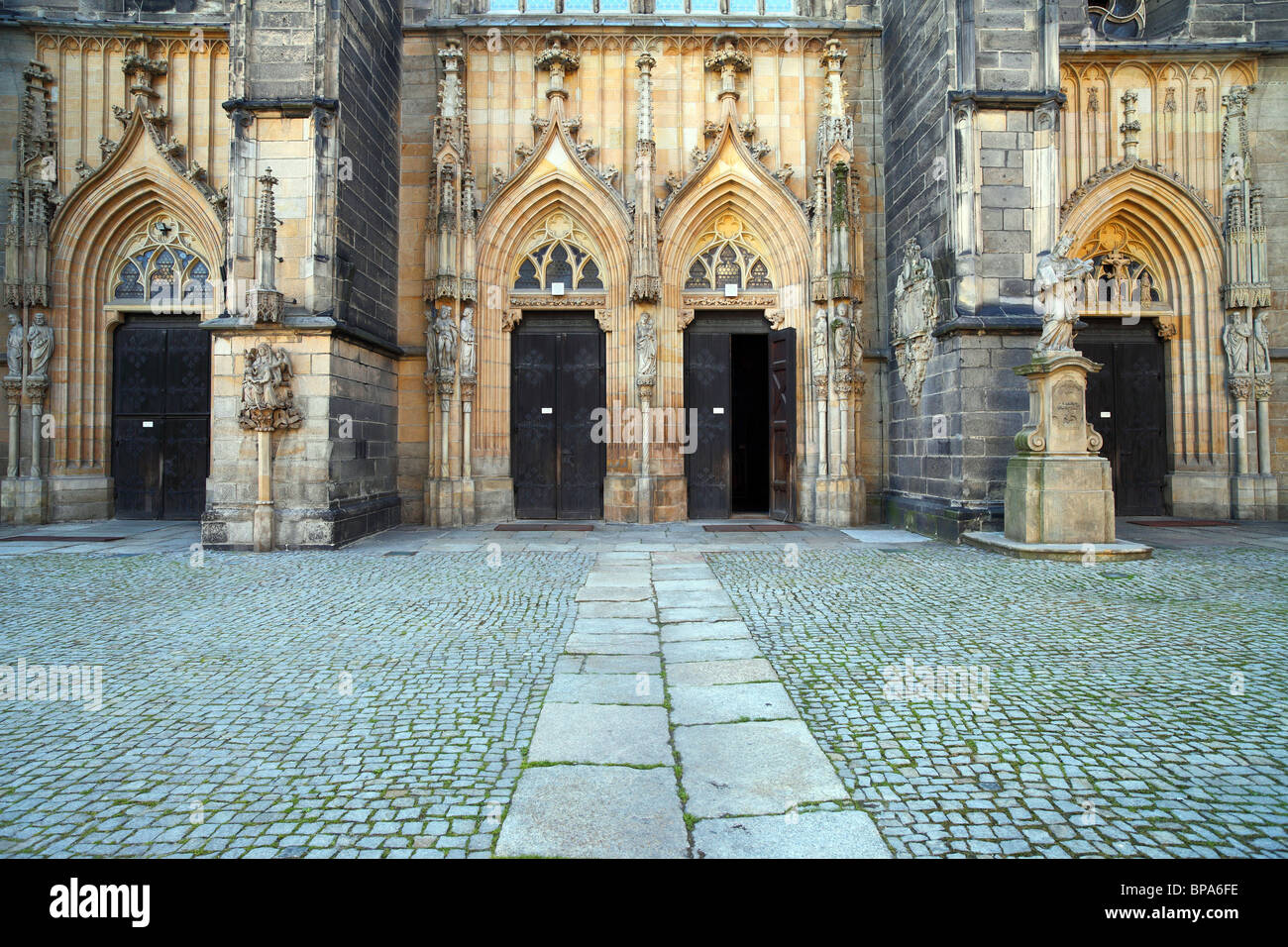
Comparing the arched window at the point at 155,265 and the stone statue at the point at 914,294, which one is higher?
the arched window at the point at 155,265

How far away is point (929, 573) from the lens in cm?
736

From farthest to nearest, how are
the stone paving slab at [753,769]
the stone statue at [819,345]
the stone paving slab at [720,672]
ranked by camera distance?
1. the stone statue at [819,345]
2. the stone paving slab at [720,672]
3. the stone paving slab at [753,769]

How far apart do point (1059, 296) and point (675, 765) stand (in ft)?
26.9

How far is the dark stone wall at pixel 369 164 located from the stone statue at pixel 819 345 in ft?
23.7

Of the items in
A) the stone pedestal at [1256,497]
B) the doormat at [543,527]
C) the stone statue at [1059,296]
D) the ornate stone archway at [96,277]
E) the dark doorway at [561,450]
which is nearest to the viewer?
the stone statue at [1059,296]

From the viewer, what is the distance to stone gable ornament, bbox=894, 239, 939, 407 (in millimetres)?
10500

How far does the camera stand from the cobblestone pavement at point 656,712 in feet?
8.13

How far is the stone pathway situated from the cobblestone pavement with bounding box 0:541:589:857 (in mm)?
182

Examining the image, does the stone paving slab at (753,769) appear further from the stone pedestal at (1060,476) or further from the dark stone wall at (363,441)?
the dark stone wall at (363,441)

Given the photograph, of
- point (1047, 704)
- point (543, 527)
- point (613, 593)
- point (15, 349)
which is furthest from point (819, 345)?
point (15, 349)

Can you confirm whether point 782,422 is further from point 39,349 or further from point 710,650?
point 39,349

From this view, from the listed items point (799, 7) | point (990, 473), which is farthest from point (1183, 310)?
point (799, 7)

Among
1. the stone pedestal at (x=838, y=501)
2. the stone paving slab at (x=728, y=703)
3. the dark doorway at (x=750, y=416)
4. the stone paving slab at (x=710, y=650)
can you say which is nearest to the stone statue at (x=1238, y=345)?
the stone pedestal at (x=838, y=501)

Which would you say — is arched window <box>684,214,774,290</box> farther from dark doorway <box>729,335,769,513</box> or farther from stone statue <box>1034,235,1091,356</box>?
stone statue <box>1034,235,1091,356</box>
